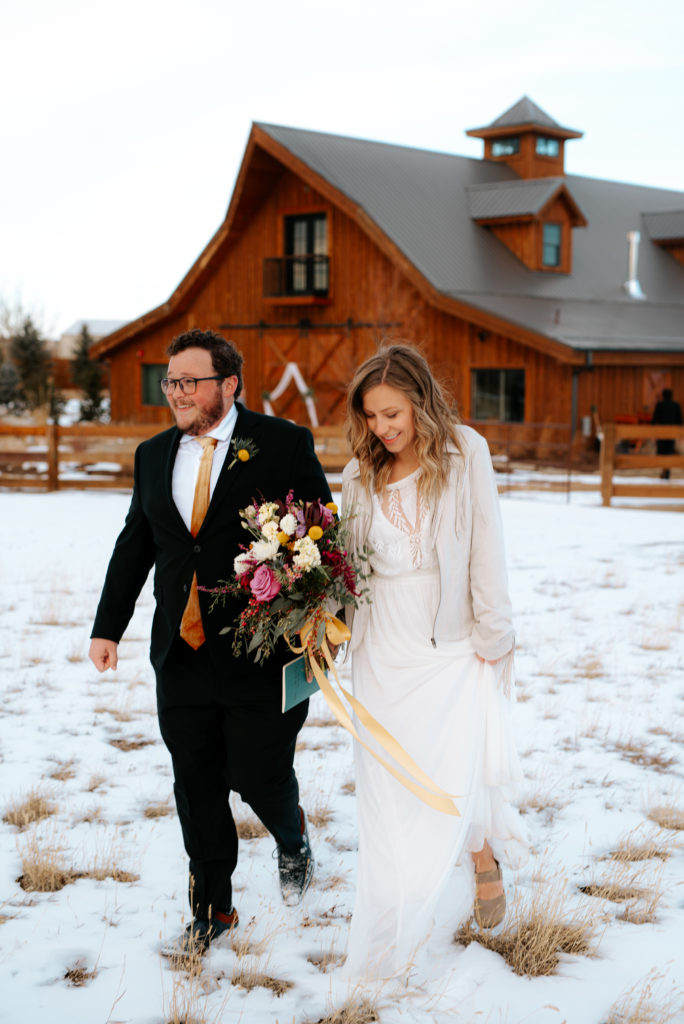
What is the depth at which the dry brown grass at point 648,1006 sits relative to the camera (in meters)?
3.50

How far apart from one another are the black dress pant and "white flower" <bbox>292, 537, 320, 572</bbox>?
1.91ft

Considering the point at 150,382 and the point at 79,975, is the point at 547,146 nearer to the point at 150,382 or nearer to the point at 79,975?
the point at 150,382

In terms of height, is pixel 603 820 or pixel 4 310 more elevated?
pixel 4 310

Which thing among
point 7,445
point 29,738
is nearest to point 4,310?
point 7,445

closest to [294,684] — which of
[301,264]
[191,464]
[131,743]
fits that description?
[191,464]

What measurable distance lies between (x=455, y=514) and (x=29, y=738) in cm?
348

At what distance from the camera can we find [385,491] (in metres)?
3.98

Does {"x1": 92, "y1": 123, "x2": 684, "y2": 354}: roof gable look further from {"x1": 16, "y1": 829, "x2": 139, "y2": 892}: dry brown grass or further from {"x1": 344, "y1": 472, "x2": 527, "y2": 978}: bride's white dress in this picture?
{"x1": 344, "y1": 472, "x2": 527, "y2": 978}: bride's white dress

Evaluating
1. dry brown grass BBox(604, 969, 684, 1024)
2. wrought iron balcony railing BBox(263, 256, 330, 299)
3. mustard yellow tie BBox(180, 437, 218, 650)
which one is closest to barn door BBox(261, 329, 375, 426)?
wrought iron balcony railing BBox(263, 256, 330, 299)

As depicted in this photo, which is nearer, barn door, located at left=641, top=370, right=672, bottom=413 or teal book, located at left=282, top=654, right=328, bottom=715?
teal book, located at left=282, top=654, right=328, bottom=715

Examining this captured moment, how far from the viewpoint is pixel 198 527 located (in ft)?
13.3

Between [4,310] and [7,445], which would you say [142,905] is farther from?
[4,310]

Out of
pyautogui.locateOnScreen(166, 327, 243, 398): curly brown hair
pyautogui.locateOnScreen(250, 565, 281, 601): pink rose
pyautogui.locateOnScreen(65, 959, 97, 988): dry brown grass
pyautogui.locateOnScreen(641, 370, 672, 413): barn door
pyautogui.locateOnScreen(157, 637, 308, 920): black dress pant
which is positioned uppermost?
pyautogui.locateOnScreen(641, 370, 672, 413): barn door

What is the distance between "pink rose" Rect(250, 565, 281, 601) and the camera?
11.9 feet
